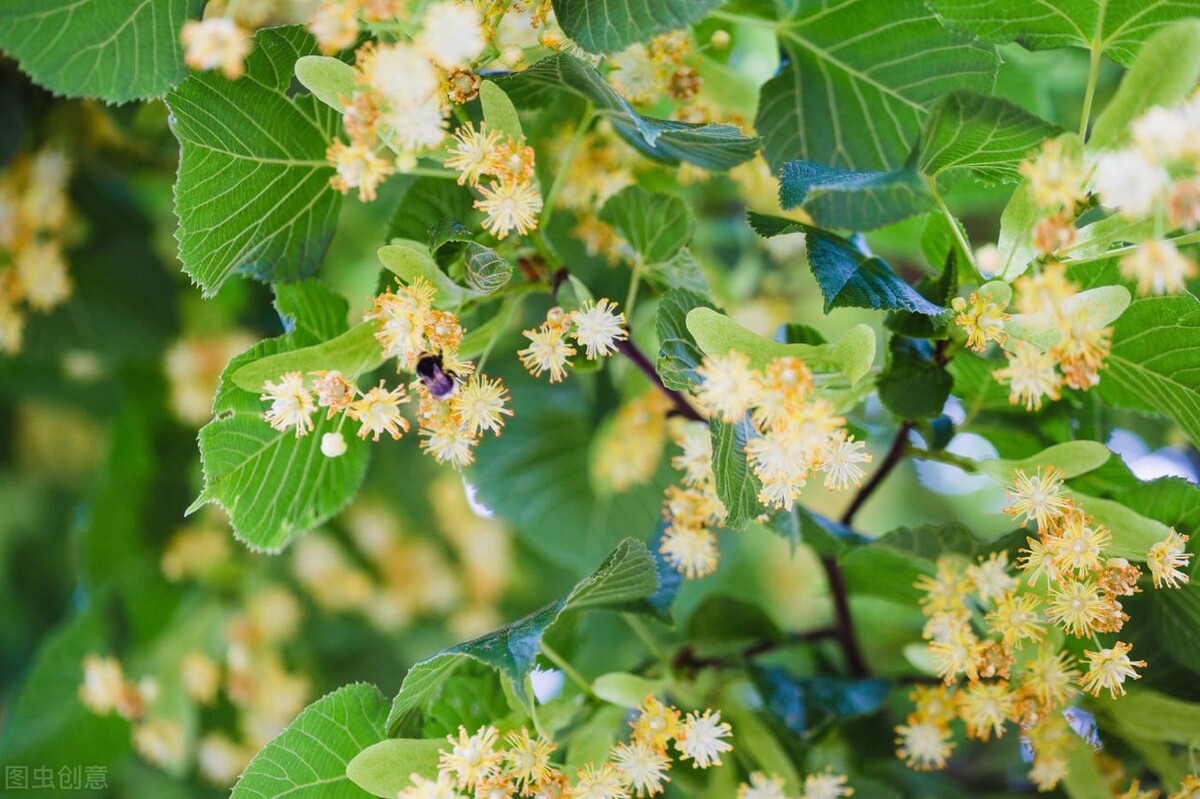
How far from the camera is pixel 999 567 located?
0.56 metres

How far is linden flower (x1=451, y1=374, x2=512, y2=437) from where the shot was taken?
0.52 m

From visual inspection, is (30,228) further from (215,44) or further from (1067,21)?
(1067,21)

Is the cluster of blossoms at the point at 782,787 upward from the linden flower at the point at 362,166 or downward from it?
downward

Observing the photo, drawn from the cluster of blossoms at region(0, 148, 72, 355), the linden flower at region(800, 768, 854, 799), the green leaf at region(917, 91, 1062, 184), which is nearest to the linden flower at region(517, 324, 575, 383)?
the green leaf at region(917, 91, 1062, 184)

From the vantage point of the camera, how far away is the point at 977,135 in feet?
1.57

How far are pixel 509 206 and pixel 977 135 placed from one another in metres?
0.24

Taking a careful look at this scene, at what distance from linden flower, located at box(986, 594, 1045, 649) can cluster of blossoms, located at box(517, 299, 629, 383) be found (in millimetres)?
254

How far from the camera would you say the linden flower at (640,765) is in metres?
0.54

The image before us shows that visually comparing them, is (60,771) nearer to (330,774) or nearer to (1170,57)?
(330,774)

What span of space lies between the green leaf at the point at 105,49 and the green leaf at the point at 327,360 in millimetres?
160

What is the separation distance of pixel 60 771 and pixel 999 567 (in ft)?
3.03

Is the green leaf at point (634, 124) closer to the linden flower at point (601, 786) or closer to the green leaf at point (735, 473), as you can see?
the green leaf at point (735, 473)

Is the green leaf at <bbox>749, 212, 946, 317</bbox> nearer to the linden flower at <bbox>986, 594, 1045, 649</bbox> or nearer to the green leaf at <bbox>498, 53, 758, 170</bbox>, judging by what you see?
the green leaf at <bbox>498, 53, 758, 170</bbox>

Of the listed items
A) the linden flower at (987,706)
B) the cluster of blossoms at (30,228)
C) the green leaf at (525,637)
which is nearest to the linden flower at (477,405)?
the green leaf at (525,637)
